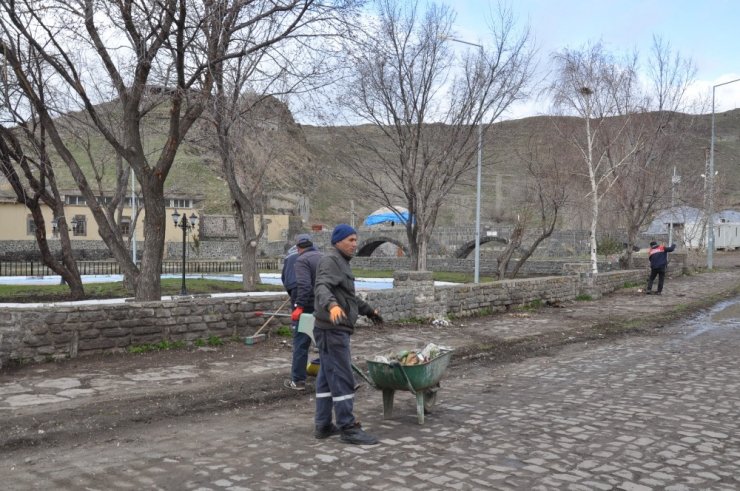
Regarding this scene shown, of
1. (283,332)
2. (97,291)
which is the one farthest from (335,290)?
Result: (97,291)

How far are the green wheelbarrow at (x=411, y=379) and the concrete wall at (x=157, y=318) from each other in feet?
14.0

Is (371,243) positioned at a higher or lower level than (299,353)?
higher

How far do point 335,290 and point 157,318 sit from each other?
15.1 feet

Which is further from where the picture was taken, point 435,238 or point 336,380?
point 435,238

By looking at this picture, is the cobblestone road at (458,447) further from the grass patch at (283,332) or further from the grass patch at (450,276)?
the grass patch at (450,276)

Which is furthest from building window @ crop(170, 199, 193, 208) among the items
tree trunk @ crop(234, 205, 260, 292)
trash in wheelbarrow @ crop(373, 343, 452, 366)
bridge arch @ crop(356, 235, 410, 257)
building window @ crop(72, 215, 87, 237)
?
trash in wheelbarrow @ crop(373, 343, 452, 366)

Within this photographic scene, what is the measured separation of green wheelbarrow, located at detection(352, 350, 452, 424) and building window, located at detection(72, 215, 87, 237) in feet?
175

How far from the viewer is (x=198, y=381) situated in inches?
299

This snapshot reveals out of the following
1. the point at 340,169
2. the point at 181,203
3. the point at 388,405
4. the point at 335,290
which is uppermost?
the point at 181,203

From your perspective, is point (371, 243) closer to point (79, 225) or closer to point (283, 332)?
point (79, 225)

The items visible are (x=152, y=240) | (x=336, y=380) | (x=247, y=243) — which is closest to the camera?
(x=336, y=380)

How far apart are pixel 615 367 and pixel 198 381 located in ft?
18.2

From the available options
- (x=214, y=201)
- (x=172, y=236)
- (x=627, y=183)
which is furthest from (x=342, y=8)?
(x=214, y=201)

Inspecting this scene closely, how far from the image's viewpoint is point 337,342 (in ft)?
17.9
